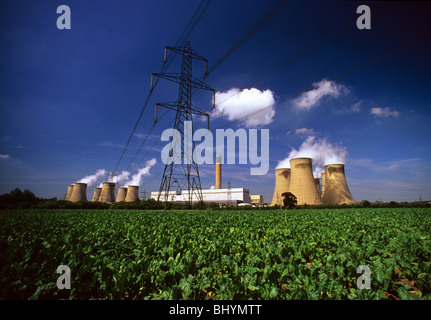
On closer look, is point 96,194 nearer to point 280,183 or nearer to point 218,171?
point 218,171

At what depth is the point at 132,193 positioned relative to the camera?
6256 centimetres

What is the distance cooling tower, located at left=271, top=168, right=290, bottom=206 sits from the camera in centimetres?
4100

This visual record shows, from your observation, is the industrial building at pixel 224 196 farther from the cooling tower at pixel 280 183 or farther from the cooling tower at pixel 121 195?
the cooling tower at pixel 280 183

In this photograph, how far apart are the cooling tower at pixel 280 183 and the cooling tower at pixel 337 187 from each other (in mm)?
8065

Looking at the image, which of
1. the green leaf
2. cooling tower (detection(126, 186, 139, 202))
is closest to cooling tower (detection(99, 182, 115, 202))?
cooling tower (detection(126, 186, 139, 202))

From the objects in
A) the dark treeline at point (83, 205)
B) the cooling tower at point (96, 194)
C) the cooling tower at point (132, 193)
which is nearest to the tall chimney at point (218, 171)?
the dark treeline at point (83, 205)

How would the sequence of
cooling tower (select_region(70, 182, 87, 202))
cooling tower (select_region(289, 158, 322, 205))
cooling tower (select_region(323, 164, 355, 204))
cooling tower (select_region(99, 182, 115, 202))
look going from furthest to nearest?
cooling tower (select_region(99, 182, 115, 202)) → cooling tower (select_region(70, 182, 87, 202)) → cooling tower (select_region(323, 164, 355, 204)) → cooling tower (select_region(289, 158, 322, 205))

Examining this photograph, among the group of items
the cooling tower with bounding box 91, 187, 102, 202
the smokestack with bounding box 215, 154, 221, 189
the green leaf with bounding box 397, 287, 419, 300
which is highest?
the smokestack with bounding box 215, 154, 221, 189

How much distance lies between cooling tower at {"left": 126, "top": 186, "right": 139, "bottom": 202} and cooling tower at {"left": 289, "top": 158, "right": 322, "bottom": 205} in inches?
1896

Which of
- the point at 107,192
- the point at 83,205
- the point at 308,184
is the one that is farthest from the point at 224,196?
the point at 83,205

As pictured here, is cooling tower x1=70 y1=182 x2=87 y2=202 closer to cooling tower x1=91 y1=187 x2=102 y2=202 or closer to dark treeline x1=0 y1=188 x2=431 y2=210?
cooling tower x1=91 y1=187 x2=102 y2=202

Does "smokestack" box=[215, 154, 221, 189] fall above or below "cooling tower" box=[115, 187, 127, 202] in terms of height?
above
